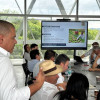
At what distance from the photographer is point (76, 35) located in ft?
31.7

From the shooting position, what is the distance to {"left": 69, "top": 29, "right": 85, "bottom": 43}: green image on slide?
9562mm

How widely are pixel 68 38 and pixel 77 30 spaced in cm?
50

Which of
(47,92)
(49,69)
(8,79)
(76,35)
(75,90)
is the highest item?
(76,35)

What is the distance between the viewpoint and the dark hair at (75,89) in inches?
82.3

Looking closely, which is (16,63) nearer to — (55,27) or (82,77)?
(55,27)

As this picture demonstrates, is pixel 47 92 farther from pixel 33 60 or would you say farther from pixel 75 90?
pixel 33 60

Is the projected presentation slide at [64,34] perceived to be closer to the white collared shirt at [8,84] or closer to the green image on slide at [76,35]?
the green image on slide at [76,35]

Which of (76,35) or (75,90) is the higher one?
(76,35)


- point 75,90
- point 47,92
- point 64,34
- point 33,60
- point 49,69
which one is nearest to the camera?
point 75,90

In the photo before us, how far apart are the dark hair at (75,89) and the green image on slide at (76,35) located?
7417 millimetres

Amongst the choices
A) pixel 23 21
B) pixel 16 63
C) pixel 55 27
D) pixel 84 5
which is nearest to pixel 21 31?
pixel 23 21

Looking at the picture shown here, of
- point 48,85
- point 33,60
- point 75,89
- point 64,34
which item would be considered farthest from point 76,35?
point 75,89

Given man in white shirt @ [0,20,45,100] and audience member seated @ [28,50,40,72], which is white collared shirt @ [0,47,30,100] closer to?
man in white shirt @ [0,20,45,100]

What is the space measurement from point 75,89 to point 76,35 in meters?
7.65
